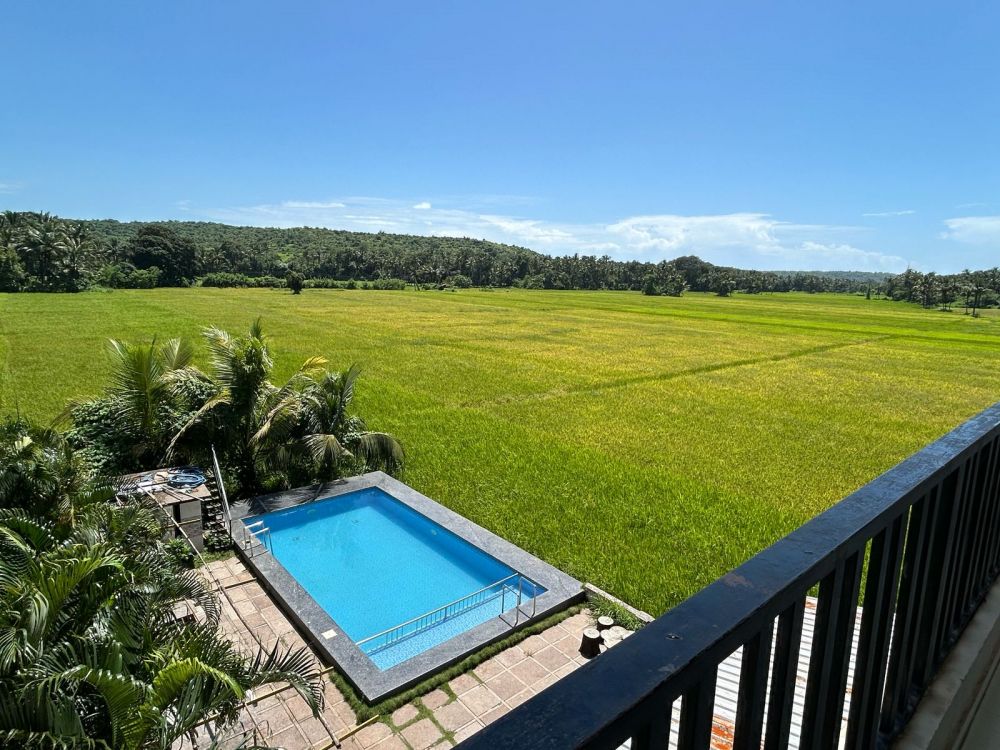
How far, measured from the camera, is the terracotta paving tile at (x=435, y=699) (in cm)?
492

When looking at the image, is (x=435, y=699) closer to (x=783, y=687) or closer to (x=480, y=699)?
(x=480, y=699)

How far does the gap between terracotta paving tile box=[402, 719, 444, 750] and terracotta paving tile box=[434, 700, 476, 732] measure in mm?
82

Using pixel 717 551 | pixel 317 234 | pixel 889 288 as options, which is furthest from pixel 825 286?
pixel 717 551

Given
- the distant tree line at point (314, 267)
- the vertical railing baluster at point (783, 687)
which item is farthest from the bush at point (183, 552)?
the distant tree line at point (314, 267)

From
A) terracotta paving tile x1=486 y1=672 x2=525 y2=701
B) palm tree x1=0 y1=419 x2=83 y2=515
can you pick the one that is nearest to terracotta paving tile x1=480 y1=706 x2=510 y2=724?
terracotta paving tile x1=486 y1=672 x2=525 y2=701

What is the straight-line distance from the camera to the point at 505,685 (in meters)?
A: 5.15

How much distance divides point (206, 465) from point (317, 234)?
4711 inches

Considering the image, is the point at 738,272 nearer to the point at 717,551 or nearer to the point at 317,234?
the point at 317,234

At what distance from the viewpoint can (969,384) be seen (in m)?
21.7

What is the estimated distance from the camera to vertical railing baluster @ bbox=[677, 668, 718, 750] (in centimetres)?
81

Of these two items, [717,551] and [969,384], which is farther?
[969,384]

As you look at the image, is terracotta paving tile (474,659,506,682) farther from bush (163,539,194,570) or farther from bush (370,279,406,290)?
bush (370,279,406,290)

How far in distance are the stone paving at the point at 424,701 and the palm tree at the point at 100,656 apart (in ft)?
3.21

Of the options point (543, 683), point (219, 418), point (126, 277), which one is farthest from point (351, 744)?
point (126, 277)
